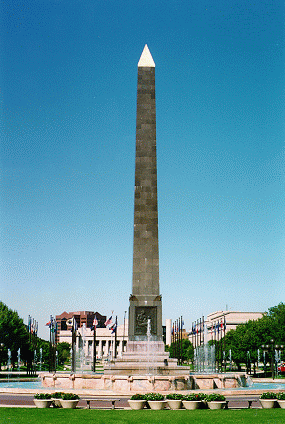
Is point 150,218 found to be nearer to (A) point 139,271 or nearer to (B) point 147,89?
(A) point 139,271

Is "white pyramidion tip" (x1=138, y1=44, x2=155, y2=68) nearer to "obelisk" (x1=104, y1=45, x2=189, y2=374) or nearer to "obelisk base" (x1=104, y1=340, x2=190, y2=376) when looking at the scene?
"obelisk" (x1=104, y1=45, x2=189, y2=374)

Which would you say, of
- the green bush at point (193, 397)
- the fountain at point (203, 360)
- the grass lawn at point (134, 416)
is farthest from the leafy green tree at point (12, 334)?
the grass lawn at point (134, 416)

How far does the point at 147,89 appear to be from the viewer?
39.5 m

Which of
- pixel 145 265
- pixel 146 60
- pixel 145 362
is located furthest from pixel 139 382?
pixel 146 60

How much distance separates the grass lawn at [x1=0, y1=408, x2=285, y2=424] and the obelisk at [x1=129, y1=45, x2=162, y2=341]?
14.2 m

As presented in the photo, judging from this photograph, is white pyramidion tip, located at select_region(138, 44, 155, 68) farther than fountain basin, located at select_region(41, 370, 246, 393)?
Yes

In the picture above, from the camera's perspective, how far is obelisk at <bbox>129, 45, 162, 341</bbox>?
113ft

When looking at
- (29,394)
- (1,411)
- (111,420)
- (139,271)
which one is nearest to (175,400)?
(111,420)

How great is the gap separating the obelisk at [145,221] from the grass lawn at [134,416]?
46.6 ft

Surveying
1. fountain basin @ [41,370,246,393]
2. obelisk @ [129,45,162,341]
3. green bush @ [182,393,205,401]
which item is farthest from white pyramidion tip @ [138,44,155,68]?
green bush @ [182,393,205,401]

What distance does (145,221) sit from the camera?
36375 millimetres

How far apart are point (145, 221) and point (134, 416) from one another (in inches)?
767

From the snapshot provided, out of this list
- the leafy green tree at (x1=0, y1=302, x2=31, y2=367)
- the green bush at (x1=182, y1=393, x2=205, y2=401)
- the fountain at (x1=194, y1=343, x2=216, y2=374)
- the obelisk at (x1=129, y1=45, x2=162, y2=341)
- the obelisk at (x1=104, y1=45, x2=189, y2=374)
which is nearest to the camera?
the green bush at (x1=182, y1=393, x2=205, y2=401)

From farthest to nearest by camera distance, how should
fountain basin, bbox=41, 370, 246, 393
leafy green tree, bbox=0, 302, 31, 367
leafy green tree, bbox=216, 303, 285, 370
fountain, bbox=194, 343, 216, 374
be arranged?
leafy green tree, bbox=216, 303, 285, 370, leafy green tree, bbox=0, 302, 31, 367, fountain, bbox=194, 343, 216, 374, fountain basin, bbox=41, 370, 246, 393
